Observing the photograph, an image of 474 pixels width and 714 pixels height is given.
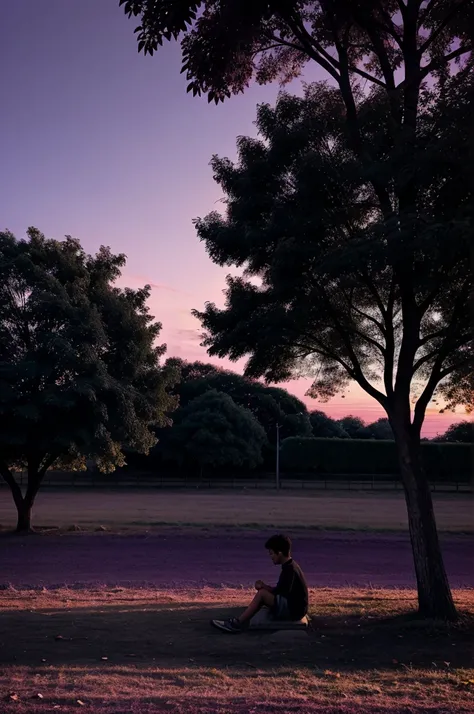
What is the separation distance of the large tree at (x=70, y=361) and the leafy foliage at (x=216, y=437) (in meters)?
41.7

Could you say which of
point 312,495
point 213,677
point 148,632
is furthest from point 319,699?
point 312,495

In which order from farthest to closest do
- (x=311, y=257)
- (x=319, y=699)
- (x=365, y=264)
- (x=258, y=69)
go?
(x=258, y=69) < (x=311, y=257) < (x=365, y=264) < (x=319, y=699)

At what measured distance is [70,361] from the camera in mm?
25547

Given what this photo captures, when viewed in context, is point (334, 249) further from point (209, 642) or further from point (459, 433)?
point (459, 433)

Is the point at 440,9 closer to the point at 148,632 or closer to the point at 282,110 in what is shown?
the point at 282,110

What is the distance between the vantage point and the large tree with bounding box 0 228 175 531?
2575 centimetres

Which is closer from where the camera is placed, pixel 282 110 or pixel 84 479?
pixel 282 110

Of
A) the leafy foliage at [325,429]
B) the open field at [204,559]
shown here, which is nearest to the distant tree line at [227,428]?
the leafy foliage at [325,429]

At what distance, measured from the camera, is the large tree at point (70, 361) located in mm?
25750

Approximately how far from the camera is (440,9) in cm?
1082

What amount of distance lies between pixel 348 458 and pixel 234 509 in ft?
109

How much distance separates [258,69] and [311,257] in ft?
12.7

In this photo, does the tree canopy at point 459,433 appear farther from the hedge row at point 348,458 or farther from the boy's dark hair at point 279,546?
the boy's dark hair at point 279,546

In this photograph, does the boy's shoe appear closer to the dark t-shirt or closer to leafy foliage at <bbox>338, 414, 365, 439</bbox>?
the dark t-shirt
